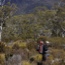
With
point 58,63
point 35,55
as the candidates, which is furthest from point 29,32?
point 58,63

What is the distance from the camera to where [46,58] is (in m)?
11.9

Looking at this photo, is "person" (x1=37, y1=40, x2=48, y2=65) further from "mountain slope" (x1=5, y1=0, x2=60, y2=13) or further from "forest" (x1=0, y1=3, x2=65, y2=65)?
"mountain slope" (x1=5, y1=0, x2=60, y2=13)

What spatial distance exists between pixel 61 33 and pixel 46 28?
11.0 feet

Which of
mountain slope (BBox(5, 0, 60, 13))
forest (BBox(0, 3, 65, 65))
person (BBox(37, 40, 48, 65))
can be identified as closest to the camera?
person (BBox(37, 40, 48, 65))

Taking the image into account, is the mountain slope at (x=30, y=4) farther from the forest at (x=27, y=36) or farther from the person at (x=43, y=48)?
the person at (x=43, y=48)

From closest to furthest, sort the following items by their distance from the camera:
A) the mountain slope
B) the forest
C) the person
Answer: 1. the person
2. the forest
3. the mountain slope

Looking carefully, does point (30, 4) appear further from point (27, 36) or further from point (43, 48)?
point (43, 48)

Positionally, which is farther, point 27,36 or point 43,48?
point 27,36

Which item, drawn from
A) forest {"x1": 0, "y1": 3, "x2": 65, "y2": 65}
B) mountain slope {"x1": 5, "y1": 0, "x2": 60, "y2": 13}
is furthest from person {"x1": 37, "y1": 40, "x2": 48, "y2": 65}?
mountain slope {"x1": 5, "y1": 0, "x2": 60, "y2": 13}

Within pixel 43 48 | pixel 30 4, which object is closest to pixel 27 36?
pixel 43 48

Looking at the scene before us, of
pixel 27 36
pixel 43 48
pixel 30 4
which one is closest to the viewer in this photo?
pixel 43 48

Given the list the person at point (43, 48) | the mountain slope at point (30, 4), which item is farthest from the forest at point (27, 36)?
the mountain slope at point (30, 4)

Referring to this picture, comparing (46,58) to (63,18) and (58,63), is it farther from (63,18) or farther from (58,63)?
(63,18)

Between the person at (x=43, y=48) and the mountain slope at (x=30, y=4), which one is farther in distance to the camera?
the mountain slope at (x=30, y=4)
